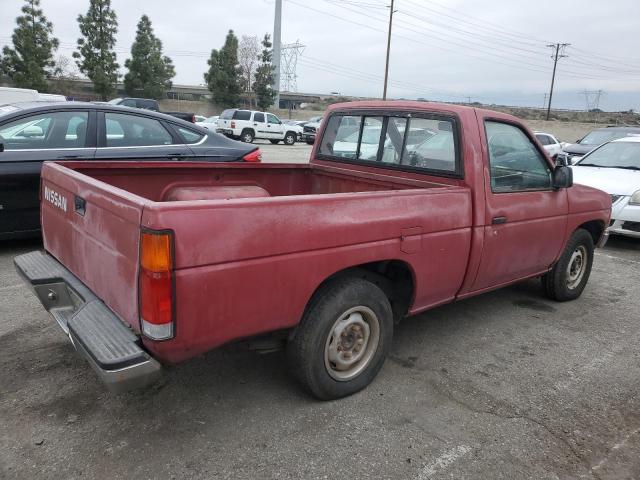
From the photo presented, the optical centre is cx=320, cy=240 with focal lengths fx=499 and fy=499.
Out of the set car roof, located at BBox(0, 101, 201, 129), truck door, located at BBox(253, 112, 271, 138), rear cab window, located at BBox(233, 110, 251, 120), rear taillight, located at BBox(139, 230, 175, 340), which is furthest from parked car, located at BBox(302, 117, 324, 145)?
rear taillight, located at BBox(139, 230, 175, 340)

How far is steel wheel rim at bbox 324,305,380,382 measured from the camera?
9.36 ft

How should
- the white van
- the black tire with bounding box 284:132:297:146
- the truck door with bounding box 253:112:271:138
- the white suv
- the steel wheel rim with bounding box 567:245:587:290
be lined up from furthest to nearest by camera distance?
the black tire with bounding box 284:132:297:146 < the truck door with bounding box 253:112:271:138 < the white suv < the white van < the steel wheel rim with bounding box 567:245:587:290

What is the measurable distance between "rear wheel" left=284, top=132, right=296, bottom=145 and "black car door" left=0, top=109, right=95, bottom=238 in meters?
24.8

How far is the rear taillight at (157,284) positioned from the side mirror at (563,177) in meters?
3.30

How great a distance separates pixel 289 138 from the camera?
3008 centimetres

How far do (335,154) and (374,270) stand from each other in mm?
1644

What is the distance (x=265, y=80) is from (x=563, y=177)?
2179 inches

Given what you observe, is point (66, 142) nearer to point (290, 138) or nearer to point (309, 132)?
point (290, 138)

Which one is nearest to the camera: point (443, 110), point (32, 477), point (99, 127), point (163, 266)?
point (163, 266)

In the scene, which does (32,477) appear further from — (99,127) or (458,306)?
(99,127)

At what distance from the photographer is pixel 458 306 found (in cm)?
467

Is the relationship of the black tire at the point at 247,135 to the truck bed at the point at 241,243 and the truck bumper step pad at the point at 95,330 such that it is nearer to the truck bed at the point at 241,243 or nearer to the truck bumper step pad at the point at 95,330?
the truck bed at the point at 241,243

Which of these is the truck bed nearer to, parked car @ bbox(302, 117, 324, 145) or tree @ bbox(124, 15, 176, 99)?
parked car @ bbox(302, 117, 324, 145)

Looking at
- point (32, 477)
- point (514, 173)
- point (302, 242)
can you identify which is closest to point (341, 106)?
point (514, 173)
